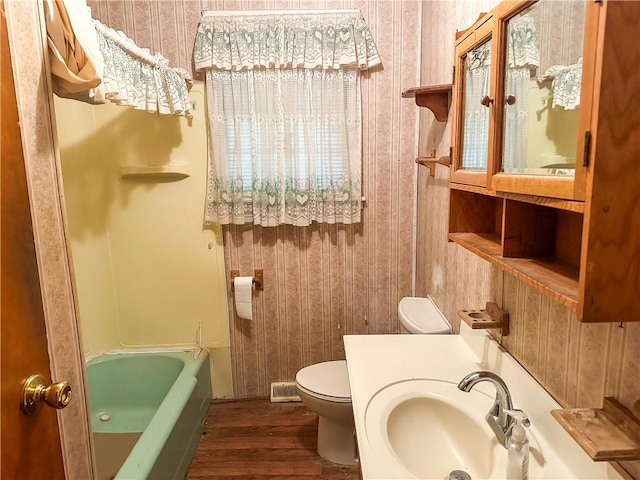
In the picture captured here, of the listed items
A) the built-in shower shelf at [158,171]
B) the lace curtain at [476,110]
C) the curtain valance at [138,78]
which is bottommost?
the built-in shower shelf at [158,171]

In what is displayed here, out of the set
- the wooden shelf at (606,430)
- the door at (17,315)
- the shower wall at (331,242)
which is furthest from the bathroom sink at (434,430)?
the shower wall at (331,242)

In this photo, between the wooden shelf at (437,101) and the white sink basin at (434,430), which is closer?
the white sink basin at (434,430)

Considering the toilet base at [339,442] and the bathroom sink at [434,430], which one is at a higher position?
the bathroom sink at [434,430]

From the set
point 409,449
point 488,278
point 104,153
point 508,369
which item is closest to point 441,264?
point 488,278

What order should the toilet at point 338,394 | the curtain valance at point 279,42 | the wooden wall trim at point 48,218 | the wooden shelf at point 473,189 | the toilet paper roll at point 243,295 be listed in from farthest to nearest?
the toilet paper roll at point 243,295 < the curtain valance at point 279,42 < the toilet at point 338,394 < the wooden shelf at point 473,189 < the wooden wall trim at point 48,218

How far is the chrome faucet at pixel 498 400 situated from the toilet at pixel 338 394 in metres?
0.78

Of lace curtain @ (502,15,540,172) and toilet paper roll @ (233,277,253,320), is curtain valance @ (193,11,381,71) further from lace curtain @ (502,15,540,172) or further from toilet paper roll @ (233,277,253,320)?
lace curtain @ (502,15,540,172)

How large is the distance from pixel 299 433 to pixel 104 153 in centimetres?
198

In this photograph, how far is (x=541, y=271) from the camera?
34.0 inches

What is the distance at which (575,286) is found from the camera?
0.75 meters

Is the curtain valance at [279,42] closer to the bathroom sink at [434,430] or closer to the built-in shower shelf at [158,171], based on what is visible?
the built-in shower shelf at [158,171]

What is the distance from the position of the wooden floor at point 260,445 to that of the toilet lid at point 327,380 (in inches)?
16.4

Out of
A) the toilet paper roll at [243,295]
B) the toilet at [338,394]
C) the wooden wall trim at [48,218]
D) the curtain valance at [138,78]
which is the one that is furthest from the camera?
the toilet paper roll at [243,295]

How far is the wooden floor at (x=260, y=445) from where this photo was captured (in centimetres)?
201
